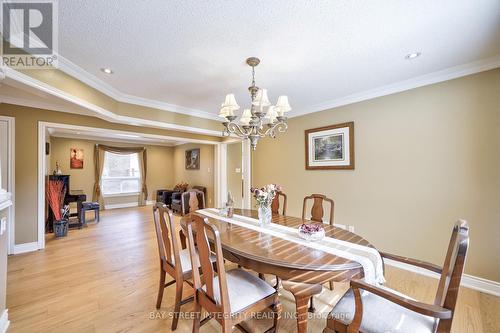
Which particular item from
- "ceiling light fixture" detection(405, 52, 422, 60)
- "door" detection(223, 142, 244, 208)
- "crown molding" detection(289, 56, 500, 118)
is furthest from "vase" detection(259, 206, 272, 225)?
"door" detection(223, 142, 244, 208)

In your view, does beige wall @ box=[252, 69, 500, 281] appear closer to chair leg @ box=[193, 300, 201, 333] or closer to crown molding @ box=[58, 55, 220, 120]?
crown molding @ box=[58, 55, 220, 120]

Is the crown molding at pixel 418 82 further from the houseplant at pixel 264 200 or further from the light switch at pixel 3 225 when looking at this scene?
the light switch at pixel 3 225

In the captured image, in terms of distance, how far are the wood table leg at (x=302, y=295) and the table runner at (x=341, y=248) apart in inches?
11.2

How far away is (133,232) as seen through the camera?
4.32m

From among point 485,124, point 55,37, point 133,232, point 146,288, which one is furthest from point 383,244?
point 133,232

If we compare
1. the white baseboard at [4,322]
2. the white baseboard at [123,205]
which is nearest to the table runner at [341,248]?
the white baseboard at [4,322]

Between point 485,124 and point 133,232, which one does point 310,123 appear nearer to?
point 485,124

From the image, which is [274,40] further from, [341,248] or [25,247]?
[25,247]

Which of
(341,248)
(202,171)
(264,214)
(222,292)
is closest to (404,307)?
(341,248)

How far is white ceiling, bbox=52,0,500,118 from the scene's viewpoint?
143 centimetres

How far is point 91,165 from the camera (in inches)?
254

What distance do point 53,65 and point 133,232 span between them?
3320mm

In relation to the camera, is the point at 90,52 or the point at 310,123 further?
the point at 310,123

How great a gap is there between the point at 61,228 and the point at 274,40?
16.2 ft
